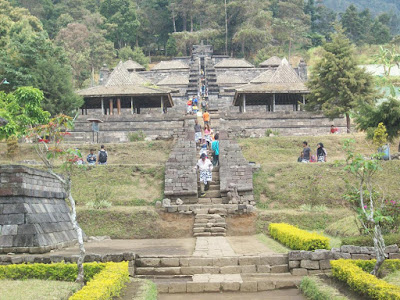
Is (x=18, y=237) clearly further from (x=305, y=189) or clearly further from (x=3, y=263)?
(x=305, y=189)

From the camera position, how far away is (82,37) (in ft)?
223

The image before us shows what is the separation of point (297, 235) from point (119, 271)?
4628 millimetres

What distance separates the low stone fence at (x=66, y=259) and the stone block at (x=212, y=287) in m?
1.82

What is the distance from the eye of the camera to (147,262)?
12008 millimetres

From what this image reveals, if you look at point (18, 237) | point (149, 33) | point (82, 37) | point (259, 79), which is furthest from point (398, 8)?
point (18, 237)

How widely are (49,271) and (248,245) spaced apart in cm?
579

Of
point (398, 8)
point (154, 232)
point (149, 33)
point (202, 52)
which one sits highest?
point (398, 8)

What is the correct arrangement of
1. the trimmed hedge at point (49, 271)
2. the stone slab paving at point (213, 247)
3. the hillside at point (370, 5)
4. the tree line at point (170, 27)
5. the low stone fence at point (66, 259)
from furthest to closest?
the hillside at point (370, 5), the tree line at point (170, 27), the stone slab paving at point (213, 247), the low stone fence at point (66, 259), the trimmed hedge at point (49, 271)

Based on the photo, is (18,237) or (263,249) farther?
(263,249)

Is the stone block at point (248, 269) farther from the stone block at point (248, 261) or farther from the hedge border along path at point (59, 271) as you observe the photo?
the hedge border along path at point (59, 271)

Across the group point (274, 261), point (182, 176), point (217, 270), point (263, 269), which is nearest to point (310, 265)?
point (274, 261)

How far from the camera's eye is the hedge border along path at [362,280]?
820 centimetres

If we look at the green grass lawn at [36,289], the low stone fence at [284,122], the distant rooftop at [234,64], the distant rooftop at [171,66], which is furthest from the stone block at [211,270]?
the distant rooftop at [171,66]

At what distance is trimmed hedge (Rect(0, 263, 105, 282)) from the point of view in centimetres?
1030
